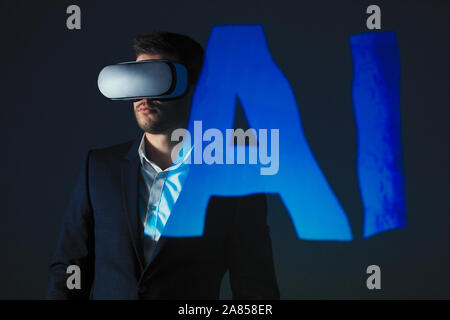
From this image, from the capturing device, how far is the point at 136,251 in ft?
5.98

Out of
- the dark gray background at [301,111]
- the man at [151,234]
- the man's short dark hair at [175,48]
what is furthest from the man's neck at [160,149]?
the man's short dark hair at [175,48]

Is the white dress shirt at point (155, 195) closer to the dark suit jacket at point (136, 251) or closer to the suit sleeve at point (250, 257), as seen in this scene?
the dark suit jacket at point (136, 251)

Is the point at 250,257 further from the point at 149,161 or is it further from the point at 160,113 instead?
the point at 160,113

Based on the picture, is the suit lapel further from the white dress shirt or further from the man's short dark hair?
the man's short dark hair

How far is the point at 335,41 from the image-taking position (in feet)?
7.30

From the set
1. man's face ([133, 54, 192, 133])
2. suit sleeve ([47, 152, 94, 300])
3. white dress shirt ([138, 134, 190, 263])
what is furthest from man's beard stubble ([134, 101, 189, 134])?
suit sleeve ([47, 152, 94, 300])

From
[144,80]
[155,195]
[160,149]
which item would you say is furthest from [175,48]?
[155,195]

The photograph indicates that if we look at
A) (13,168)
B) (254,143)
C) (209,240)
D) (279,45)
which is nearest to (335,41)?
(279,45)

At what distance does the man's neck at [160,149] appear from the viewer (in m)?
1.97

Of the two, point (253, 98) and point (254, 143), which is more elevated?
point (253, 98)

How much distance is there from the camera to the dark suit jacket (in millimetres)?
1834

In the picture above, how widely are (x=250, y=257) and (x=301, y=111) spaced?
769 millimetres
